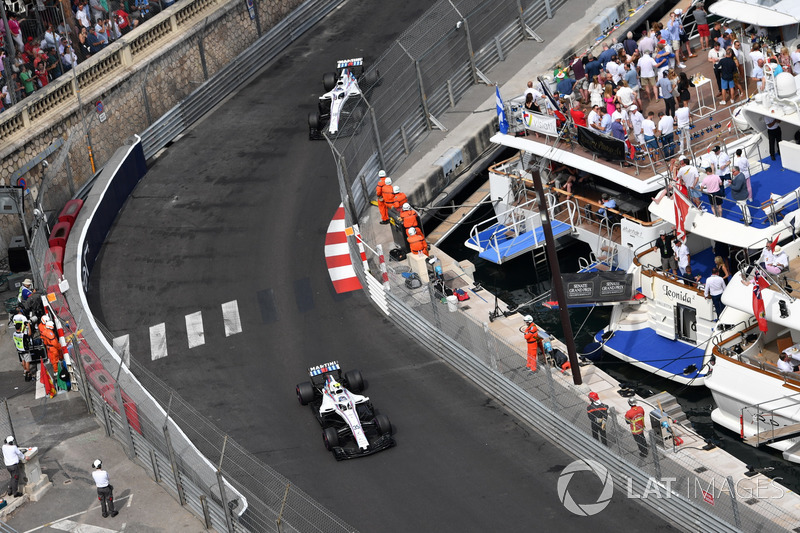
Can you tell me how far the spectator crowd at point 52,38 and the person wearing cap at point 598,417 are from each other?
18576mm

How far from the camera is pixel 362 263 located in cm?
3562

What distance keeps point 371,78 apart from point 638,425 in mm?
15427

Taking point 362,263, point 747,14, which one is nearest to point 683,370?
point 362,263

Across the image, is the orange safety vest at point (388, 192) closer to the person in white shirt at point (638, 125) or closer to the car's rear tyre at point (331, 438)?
the person in white shirt at point (638, 125)

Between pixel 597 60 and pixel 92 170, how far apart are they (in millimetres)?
14007

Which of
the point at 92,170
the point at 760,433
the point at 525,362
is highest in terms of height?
the point at 92,170

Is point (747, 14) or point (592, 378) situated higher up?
point (747, 14)

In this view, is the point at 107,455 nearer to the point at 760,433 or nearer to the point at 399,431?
the point at 399,431

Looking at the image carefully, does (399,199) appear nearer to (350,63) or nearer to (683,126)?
(683,126)

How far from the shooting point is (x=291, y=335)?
3431 cm

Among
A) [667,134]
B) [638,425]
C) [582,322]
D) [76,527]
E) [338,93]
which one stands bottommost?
[76,527]

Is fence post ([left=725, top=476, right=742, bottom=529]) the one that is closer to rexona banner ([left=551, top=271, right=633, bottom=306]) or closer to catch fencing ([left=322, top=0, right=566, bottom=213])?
rexona banner ([left=551, top=271, right=633, bottom=306])

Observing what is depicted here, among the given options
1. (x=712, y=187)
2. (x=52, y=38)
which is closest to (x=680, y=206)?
(x=712, y=187)

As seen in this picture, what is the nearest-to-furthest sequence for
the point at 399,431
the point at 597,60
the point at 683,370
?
the point at 399,431, the point at 683,370, the point at 597,60
